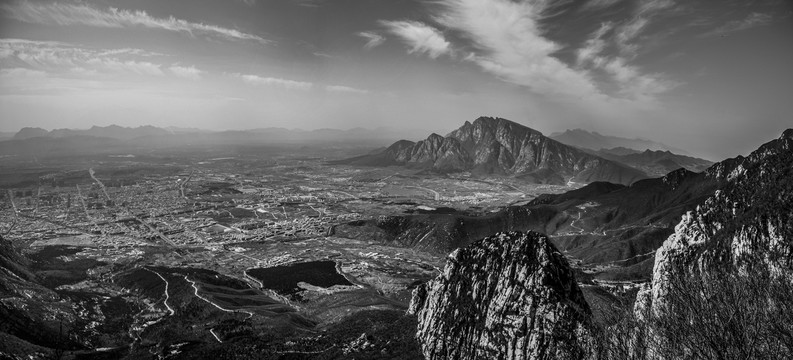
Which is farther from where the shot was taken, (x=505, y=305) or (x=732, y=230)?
(x=732, y=230)

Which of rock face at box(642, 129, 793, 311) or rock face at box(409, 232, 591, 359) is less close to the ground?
rock face at box(642, 129, 793, 311)

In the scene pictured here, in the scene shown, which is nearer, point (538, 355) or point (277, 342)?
point (538, 355)

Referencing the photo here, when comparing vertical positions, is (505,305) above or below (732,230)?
below

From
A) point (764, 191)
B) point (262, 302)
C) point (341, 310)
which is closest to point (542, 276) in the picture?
point (764, 191)

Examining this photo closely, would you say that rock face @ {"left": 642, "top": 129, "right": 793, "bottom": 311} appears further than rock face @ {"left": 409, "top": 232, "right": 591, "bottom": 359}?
Yes

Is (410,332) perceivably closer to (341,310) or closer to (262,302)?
(341,310)

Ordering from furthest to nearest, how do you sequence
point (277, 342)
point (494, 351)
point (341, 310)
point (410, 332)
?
point (341, 310) < point (277, 342) < point (410, 332) < point (494, 351)

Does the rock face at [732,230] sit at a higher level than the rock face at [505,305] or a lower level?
higher

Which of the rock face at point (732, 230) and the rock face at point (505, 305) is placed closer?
the rock face at point (505, 305)
